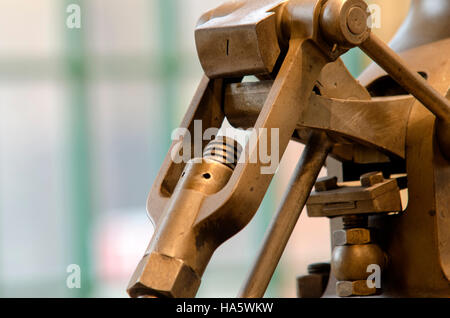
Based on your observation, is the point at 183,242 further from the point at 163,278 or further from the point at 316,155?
the point at 316,155

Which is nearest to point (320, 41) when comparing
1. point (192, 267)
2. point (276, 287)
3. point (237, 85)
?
point (237, 85)

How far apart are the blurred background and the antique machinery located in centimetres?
206

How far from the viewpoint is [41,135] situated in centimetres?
296

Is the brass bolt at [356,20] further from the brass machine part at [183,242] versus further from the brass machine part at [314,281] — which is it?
the brass machine part at [314,281]

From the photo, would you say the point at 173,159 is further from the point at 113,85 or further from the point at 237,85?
the point at 113,85

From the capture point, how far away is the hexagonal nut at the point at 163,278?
634 mm

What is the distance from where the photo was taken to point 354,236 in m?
0.81

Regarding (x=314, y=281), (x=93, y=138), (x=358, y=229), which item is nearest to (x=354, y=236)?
(x=358, y=229)

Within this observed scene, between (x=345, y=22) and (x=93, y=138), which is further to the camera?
(x=93, y=138)

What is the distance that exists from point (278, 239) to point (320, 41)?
18 centimetres

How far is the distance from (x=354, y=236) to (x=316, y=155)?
3.5 inches

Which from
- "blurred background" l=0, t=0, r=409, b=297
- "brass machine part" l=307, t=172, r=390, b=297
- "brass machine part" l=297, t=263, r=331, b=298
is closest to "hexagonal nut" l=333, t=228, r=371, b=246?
"brass machine part" l=307, t=172, r=390, b=297

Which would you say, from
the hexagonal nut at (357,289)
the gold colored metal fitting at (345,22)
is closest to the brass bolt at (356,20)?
the gold colored metal fitting at (345,22)

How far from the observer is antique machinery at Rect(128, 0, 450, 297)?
2.16 ft
